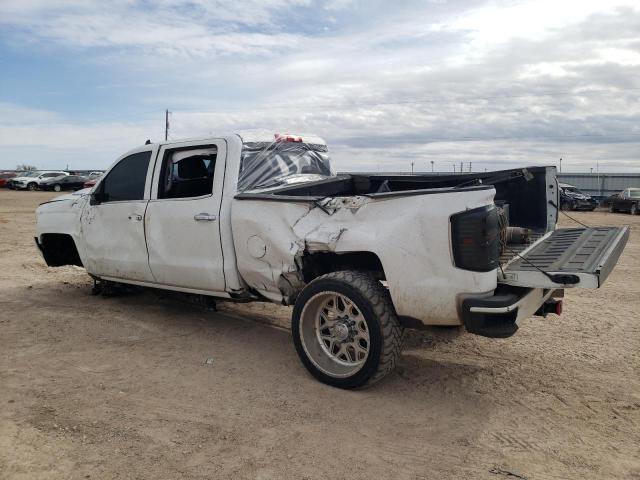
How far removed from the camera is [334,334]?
429cm

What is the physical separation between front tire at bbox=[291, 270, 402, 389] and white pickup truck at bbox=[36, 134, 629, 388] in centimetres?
1

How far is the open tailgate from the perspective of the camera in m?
3.55

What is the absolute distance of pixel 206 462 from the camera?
323 centimetres

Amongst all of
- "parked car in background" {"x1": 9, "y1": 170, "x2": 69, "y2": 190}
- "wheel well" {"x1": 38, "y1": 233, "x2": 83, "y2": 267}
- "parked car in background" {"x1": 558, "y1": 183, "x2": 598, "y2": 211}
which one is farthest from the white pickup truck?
"parked car in background" {"x1": 9, "y1": 170, "x2": 69, "y2": 190}

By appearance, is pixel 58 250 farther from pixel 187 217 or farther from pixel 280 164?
pixel 280 164

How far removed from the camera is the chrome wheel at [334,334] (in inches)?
165

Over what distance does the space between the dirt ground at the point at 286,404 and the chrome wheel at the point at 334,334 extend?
204mm

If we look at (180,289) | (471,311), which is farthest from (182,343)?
(471,311)

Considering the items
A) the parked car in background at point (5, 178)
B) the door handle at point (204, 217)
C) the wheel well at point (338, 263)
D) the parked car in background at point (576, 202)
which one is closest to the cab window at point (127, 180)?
the door handle at point (204, 217)

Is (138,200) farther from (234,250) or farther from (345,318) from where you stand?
(345,318)

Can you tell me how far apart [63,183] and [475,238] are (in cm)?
4173

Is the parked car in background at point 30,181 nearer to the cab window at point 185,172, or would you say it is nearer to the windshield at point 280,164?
the cab window at point 185,172

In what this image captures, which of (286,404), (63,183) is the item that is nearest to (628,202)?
(286,404)

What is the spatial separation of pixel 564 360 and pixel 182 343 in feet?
11.4
